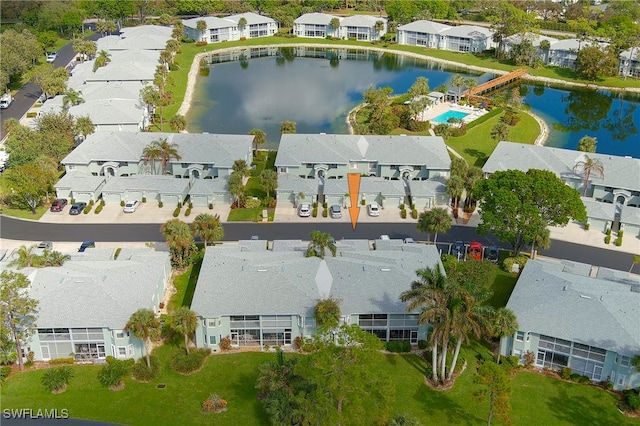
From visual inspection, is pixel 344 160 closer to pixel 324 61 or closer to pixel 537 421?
pixel 537 421

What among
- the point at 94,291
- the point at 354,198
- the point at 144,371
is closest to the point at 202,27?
the point at 354,198

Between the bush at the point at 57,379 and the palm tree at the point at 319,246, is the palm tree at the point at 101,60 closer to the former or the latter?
the palm tree at the point at 319,246

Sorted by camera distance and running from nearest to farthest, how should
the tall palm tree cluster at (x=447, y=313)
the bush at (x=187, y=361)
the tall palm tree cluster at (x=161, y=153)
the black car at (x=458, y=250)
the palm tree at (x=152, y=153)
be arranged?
the tall palm tree cluster at (x=447, y=313) → the bush at (x=187, y=361) → the black car at (x=458, y=250) → the palm tree at (x=152, y=153) → the tall palm tree cluster at (x=161, y=153)

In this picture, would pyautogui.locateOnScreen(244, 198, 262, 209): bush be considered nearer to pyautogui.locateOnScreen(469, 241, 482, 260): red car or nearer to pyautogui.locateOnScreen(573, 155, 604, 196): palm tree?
pyautogui.locateOnScreen(469, 241, 482, 260): red car

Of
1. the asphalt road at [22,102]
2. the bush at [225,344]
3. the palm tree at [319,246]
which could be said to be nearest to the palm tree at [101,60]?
the asphalt road at [22,102]

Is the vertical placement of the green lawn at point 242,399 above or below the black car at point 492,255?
below

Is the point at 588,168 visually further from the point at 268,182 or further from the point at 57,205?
the point at 57,205
